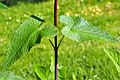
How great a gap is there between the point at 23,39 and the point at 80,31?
20 cm

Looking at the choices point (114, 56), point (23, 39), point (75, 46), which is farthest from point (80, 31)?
point (75, 46)

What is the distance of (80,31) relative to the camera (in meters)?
1.38

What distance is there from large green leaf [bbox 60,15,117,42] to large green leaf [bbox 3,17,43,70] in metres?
0.10

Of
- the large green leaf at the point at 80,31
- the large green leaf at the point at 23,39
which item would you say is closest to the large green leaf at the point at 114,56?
the large green leaf at the point at 80,31

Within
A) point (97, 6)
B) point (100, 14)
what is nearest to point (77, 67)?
point (100, 14)

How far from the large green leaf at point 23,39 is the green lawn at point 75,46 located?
1.24ft

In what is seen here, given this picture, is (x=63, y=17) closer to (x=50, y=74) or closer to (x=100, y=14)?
(x=50, y=74)

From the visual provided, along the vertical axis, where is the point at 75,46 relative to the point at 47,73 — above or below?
below

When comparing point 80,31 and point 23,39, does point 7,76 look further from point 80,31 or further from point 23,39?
point 80,31

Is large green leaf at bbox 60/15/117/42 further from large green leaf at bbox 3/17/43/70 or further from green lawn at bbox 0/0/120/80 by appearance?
green lawn at bbox 0/0/120/80

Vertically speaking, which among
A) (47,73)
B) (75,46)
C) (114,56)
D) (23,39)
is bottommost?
(75,46)

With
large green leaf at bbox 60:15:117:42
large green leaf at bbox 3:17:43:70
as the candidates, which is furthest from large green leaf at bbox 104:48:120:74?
large green leaf at bbox 3:17:43:70

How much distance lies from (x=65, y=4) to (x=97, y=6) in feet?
3.98

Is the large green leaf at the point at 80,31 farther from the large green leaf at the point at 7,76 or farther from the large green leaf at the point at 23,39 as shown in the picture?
the large green leaf at the point at 7,76
